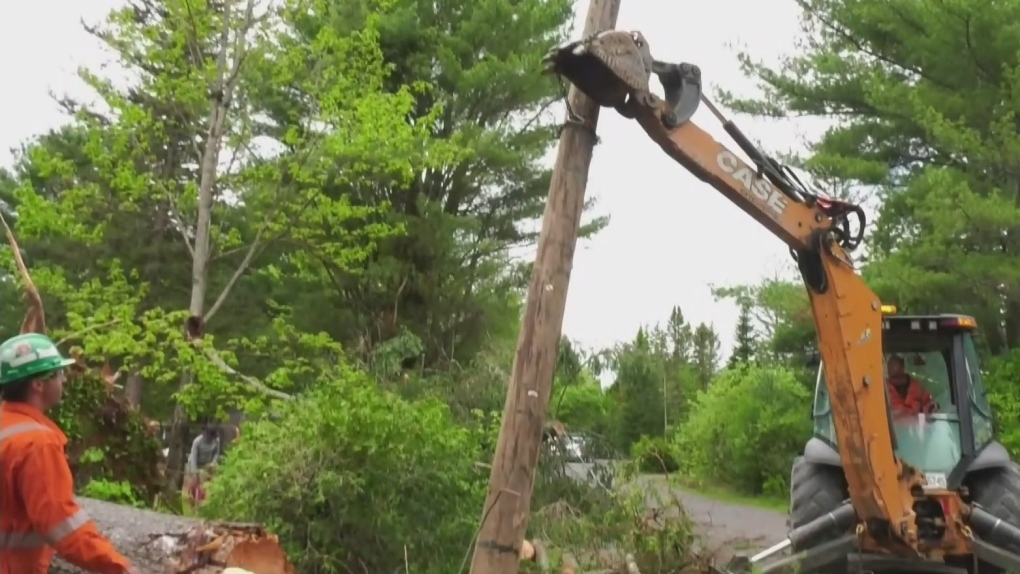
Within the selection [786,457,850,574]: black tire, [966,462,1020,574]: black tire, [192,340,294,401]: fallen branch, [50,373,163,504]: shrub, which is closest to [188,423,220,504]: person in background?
[192,340,294,401]: fallen branch

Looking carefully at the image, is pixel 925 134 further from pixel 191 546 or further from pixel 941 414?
pixel 191 546

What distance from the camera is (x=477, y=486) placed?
793cm

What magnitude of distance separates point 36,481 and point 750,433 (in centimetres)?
1916

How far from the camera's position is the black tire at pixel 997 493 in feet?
24.1

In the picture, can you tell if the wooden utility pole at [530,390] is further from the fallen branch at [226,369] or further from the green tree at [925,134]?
the green tree at [925,134]

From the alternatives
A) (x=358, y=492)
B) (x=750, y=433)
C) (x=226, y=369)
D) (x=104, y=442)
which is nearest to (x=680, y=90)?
(x=358, y=492)

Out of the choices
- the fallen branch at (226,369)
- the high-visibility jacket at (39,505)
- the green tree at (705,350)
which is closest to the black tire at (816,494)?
the high-visibility jacket at (39,505)

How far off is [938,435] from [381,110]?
780 centimetres

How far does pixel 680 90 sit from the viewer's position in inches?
229

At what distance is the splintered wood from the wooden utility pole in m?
2.12

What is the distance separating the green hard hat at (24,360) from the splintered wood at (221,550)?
272cm

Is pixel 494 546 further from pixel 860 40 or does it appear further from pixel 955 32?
pixel 860 40

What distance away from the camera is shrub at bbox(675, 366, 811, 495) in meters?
20.3

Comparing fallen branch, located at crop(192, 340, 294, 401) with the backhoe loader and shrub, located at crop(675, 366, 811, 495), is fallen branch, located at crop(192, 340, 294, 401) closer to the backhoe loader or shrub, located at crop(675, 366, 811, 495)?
the backhoe loader
